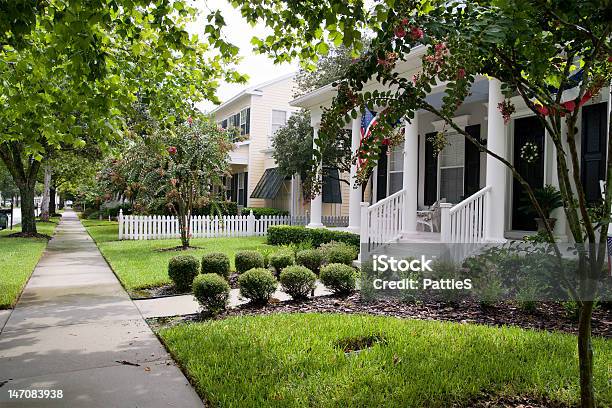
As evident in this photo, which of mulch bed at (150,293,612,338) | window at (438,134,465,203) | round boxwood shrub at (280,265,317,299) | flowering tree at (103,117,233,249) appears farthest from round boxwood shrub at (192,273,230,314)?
window at (438,134,465,203)

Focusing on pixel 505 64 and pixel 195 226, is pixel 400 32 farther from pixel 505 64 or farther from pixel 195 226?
pixel 195 226

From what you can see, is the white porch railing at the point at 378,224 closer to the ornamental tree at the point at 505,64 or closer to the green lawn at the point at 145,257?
the green lawn at the point at 145,257

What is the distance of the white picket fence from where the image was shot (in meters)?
17.6

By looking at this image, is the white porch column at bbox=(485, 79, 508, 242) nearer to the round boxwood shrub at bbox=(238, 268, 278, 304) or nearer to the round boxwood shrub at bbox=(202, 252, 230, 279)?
the round boxwood shrub at bbox=(238, 268, 278, 304)

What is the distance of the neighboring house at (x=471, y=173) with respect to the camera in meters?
8.13

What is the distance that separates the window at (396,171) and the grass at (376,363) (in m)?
8.56

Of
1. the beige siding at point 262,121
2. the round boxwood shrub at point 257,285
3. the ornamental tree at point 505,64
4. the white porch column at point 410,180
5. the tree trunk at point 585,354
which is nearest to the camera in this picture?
the ornamental tree at point 505,64

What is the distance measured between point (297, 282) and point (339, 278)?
2.14ft

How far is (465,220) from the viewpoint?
8188 millimetres

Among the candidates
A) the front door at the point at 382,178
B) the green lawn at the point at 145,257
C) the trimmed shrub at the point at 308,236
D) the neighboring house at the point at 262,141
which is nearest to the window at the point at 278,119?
the neighboring house at the point at 262,141

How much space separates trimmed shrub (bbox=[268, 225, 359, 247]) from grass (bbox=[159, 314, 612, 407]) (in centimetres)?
599

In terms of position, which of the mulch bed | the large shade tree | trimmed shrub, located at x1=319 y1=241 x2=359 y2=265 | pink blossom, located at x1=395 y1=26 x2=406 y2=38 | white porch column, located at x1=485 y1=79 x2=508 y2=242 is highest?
the large shade tree

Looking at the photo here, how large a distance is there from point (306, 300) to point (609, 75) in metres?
4.66

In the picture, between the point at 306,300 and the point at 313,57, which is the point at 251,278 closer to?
the point at 306,300
